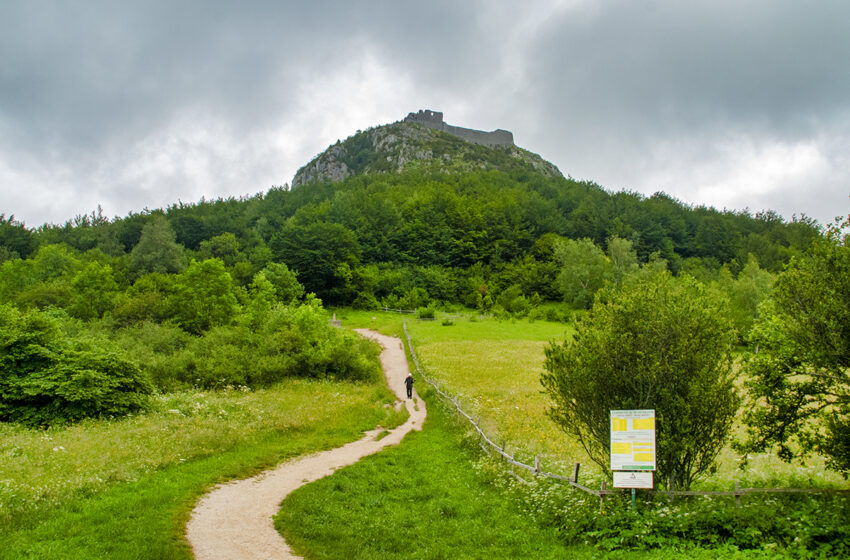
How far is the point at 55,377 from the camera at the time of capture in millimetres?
23703

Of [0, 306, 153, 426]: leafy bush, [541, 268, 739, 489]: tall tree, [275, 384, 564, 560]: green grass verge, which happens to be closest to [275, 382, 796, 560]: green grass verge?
[275, 384, 564, 560]: green grass verge

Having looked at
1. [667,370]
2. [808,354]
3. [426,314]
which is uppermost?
[426,314]

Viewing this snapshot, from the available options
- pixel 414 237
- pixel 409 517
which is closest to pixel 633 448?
pixel 409 517

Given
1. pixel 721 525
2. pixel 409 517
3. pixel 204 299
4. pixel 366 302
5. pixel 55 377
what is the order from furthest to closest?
pixel 366 302
pixel 204 299
pixel 55 377
pixel 409 517
pixel 721 525

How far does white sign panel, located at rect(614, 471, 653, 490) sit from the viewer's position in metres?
10.7

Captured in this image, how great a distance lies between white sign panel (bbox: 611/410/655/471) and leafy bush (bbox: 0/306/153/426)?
23.0 m

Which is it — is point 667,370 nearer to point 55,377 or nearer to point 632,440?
point 632,440

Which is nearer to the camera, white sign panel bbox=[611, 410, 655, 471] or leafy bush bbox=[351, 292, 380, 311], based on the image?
white sign panel bbox=[611, 410, 655, 471]

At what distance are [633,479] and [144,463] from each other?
1480 cm

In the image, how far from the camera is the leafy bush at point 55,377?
22.9 meters

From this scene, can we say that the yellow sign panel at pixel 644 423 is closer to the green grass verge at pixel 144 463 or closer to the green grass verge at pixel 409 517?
the green grass verge at pixel 409 517

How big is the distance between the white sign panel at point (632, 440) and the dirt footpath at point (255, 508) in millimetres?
7550

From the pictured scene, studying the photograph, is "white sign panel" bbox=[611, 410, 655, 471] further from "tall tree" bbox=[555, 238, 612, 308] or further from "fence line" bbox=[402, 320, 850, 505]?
"tall tree" bbox=[555, 238, 612, 308]

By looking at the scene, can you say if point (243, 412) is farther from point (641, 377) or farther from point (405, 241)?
point (405, 241)
